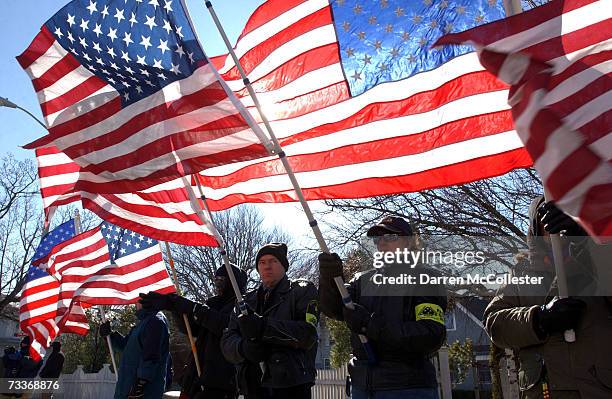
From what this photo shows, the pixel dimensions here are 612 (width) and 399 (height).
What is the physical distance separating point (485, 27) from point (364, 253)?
12450 millimetres

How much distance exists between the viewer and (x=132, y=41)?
4785 mm

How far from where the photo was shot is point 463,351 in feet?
80.0

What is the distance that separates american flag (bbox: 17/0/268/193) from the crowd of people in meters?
1.07

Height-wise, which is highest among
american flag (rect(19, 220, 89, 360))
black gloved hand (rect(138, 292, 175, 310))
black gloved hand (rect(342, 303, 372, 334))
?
american flag (rect(19, 220, 89, 360))

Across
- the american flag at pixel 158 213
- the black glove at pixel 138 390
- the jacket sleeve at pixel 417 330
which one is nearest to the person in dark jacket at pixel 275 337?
the jacket sleeve at pixel 417 330

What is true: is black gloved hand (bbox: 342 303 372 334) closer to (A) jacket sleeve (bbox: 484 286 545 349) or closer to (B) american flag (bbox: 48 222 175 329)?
(A) jacket sleeve (bbox: 484 286 545 349)

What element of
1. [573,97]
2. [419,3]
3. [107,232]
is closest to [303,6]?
[419,3]

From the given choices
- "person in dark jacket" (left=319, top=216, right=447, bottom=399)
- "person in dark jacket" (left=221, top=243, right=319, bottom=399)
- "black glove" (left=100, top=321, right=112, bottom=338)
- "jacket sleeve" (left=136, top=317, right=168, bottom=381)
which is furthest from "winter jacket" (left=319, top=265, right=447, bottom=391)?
"black glove" (left=100, top=321, right=112, bottom=338)

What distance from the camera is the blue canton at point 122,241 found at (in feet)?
26.0

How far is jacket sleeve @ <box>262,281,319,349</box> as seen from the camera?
420cm

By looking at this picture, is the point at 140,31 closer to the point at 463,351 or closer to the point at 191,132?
the point at 191,132

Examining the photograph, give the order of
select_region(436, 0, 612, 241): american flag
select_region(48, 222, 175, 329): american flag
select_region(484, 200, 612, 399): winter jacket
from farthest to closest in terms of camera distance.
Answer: select_region(48, 222, 175, 329): american flag
select_region(484, 200, 612, 399): winter jacket
select_region(436, 0, 612, 241): american flag

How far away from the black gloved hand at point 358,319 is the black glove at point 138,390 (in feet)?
11.4

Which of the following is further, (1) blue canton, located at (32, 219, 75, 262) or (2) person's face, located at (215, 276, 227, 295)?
(1) blue canton, located at (32, 219, 75, 262)
